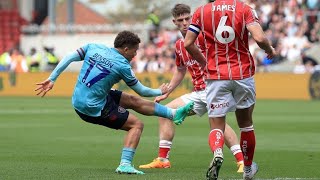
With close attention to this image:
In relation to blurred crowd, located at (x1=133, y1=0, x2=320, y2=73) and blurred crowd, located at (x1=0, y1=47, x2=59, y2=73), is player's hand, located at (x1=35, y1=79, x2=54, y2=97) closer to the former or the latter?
blurred crowd, located at (x1=133, y1=0, x2=320, y2=73)

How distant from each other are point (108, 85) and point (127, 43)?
55 cm

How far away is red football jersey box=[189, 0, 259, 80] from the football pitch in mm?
1441

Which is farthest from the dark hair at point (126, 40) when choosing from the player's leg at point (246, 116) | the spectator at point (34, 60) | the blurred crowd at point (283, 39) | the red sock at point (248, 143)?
the spectator at point (34, 60)

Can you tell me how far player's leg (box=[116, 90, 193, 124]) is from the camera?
40.0 feet

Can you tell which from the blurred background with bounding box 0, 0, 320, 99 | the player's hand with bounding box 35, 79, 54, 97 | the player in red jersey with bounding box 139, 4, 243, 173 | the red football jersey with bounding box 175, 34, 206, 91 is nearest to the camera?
the player's hand with bounding box 35, 79, 54, 97

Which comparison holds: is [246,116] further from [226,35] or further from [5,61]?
[5,61]

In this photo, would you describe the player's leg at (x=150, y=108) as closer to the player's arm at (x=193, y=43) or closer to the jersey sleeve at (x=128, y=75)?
the jersey sleeve at (x=128, y=75)

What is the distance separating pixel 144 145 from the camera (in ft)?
54.5

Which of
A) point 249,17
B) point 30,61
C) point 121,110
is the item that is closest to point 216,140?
point 249,17

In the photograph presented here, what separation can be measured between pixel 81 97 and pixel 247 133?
2.13 m

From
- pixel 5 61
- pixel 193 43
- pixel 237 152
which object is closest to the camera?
pixel 193 43

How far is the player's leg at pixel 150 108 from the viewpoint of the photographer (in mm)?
12203

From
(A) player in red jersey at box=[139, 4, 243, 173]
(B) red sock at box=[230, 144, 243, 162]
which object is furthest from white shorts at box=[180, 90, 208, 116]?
(B) red sock at box=[230, 144, 243, 162]

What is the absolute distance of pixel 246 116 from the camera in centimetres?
1101
